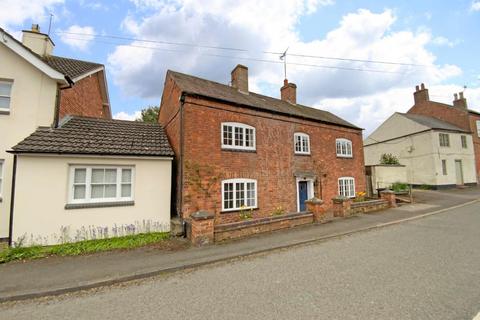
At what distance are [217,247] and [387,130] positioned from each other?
2907 centimetres

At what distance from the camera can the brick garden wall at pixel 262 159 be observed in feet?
33.3

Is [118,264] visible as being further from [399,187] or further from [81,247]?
[399,187]

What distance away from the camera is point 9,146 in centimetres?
880

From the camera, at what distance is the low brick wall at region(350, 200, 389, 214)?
Result: 12.2 m

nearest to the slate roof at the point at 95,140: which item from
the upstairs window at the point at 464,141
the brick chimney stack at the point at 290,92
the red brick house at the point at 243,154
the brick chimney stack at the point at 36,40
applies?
the red brick house at the point at 243,154

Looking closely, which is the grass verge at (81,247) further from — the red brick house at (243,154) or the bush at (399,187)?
the bush at (399,187)

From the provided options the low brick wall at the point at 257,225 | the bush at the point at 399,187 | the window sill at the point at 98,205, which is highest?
the bush at the point at 399,187

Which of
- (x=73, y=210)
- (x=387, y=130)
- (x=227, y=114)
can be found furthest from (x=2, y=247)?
(x=387, y=130)

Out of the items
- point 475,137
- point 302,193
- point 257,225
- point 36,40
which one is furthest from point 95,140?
point 475,137

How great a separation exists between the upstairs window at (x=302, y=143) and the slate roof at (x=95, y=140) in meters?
7.65

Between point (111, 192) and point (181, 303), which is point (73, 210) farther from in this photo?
point (181, 303)

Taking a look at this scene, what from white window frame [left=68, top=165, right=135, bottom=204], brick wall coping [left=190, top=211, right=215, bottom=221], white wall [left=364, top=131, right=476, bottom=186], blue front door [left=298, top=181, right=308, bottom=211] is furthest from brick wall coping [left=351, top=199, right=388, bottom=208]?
white wall [left=364, top=131, right=476, bottom=186]

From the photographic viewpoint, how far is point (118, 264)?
6.17 m

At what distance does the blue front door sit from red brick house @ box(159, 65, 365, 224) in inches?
1.8
